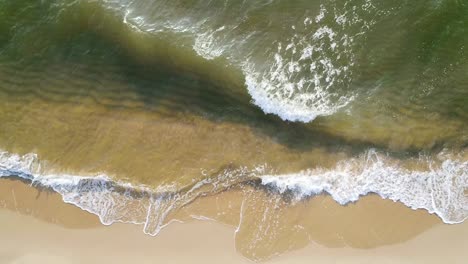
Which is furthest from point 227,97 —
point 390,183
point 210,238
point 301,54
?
point 390,183

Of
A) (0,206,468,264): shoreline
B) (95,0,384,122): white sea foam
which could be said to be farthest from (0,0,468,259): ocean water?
(0,206,468,264): shoreline

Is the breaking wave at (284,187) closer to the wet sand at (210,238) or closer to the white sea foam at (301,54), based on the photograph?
the wet sand at (210,238)

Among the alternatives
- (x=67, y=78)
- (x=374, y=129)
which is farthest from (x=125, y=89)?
(x=374, y=129)

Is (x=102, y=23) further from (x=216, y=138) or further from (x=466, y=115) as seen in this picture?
(x=466, y=115)

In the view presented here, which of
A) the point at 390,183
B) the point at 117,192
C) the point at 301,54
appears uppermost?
the point at 301,54

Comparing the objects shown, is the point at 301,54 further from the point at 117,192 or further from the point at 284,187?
the point at 117,192

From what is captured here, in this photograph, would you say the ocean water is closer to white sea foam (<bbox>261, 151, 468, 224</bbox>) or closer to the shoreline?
white sea foam (<bbox>261, 151, 468, 224</bbox>)
